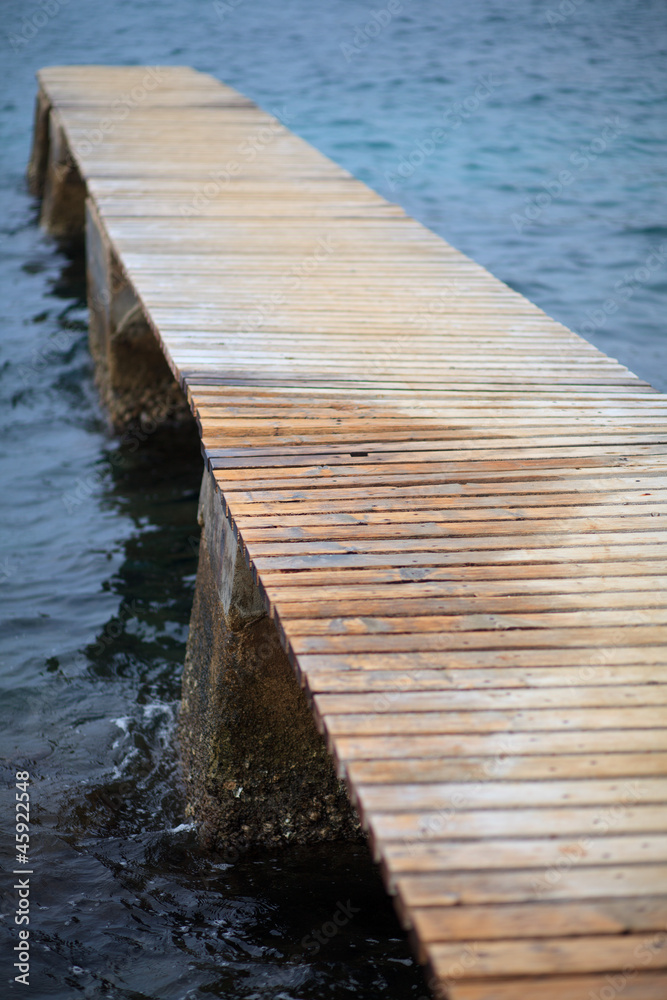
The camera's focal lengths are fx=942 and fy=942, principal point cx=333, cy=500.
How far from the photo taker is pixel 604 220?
956cm

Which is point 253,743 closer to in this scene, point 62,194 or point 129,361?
point 129,361

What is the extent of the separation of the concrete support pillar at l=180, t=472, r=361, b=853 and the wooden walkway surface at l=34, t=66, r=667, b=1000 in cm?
42

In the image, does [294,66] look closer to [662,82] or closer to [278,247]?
[662,82]

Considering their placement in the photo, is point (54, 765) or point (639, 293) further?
point (639, 293)

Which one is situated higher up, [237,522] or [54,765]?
[237,522]

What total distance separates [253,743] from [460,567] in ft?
3.41

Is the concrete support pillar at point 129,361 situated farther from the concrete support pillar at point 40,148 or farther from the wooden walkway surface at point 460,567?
the concrete support pillar at point 40,148

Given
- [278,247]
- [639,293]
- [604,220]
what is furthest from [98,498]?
[604,220]

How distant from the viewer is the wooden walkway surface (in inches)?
64.7

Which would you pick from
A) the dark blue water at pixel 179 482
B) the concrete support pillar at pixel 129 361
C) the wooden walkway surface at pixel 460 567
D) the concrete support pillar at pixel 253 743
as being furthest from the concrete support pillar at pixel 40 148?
the concrete support pillar at pixel 253 743

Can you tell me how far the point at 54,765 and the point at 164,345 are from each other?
1.75m

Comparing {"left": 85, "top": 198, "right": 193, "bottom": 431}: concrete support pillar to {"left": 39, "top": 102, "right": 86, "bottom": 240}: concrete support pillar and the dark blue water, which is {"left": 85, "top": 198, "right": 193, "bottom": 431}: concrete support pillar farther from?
{"left": 39, "top": 102, "right": 86, "bottom": 240}: concrete support pillar

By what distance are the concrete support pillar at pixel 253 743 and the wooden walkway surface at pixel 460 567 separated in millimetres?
416

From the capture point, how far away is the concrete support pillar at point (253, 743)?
3.04 meters
